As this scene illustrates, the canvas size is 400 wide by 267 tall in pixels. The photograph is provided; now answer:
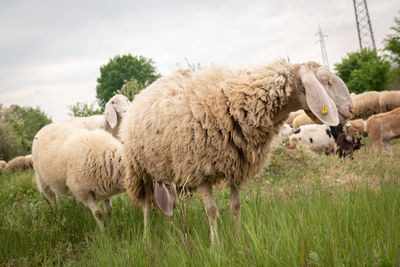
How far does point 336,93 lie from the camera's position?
9.21 ft

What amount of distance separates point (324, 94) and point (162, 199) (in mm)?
2466

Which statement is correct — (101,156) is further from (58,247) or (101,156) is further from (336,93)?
(336,93)

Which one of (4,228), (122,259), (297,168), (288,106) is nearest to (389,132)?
(297,168)

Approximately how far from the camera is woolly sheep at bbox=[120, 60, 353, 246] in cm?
278

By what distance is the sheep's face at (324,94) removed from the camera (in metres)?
2.54

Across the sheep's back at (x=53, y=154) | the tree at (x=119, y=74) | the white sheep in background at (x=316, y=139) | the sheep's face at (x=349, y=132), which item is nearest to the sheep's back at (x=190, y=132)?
the sheep's back at (x=53, y=154)

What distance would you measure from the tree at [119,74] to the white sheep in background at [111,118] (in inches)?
1256

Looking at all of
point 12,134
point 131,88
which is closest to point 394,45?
point 131,88

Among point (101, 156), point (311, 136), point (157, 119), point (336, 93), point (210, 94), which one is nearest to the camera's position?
point (336, 93)

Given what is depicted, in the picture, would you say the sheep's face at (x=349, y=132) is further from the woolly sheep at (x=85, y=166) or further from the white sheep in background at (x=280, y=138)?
the woolly sheep at (x=85, y=166)

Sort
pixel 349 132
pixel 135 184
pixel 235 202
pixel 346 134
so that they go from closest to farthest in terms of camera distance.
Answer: pixel 235 202
pixel 135 184
pixel 346 134
pixel 349 132

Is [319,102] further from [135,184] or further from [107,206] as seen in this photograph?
[107,206]

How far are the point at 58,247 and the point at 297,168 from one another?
5.26 metres

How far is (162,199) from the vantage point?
4020mm
